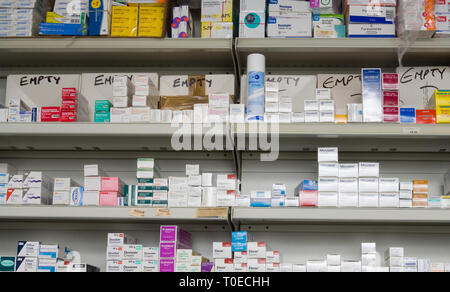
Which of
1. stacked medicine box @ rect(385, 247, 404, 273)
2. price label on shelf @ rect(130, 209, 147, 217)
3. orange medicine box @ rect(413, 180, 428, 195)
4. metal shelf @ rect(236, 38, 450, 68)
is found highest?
metal shelf @ rect(236, 38, 450, 68)

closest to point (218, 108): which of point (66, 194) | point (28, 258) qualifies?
point (66, 194)

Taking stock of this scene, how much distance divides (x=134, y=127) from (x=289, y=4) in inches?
47.4

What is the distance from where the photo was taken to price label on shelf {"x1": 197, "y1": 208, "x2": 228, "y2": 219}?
11.1 feet

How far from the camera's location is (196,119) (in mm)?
3523

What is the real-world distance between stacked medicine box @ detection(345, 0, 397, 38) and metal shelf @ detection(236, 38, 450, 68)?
6cm

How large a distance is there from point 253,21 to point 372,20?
0.69m

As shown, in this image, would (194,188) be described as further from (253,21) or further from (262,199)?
(253,21)

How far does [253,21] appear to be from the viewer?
3770 mm

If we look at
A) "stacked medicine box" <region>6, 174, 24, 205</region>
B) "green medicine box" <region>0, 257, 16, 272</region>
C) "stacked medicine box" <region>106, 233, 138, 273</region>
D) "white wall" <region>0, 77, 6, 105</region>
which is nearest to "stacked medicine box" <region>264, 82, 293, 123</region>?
"stacked medicine box" <region>106, 233, 138, 273</region>

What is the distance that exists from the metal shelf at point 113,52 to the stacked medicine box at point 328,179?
0.85 metres

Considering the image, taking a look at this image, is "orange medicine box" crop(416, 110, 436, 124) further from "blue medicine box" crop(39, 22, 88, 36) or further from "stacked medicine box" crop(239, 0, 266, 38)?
"blue medicine box" crop(39, 22, 88, 36)
